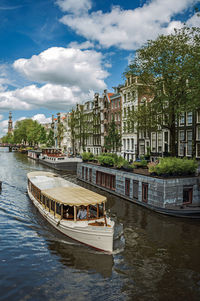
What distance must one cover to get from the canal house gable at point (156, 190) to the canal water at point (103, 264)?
80.8 inches

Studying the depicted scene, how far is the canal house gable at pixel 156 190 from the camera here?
20.1 metres

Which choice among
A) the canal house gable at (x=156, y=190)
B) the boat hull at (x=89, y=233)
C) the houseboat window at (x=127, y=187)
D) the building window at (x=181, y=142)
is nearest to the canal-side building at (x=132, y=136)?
the building window at (x=181, y=142)

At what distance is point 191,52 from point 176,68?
2.05m

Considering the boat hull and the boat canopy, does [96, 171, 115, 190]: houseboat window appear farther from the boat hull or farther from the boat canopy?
the boat hull

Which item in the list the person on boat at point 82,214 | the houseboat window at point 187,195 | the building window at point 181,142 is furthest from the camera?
the building window at point 181,142

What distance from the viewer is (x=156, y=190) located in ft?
68.1

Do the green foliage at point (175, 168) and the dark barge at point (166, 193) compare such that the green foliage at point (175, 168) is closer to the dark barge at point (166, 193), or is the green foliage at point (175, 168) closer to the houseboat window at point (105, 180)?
the dark barge at point (166, 193)

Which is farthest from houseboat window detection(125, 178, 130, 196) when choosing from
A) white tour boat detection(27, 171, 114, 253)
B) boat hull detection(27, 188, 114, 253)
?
boat hull detection(27, 188, 114, 253)

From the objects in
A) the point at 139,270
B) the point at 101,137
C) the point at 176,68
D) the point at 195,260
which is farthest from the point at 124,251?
the point at 101,137

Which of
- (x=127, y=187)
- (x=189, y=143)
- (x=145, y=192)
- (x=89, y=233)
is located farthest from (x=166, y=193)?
(x=189, y=143)

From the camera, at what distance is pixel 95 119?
63.6 m

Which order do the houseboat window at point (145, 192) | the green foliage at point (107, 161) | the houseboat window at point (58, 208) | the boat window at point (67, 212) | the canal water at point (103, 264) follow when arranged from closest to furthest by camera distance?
the canal water at point (103, 264)
the boat window at point (67, 212)
the houseboat window at point (58, 208)
the houseboat window at point (145, 192)
the green foliage at point (107, 161)

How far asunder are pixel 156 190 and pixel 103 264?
1010 cm

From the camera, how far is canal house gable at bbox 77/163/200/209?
20094 mm
